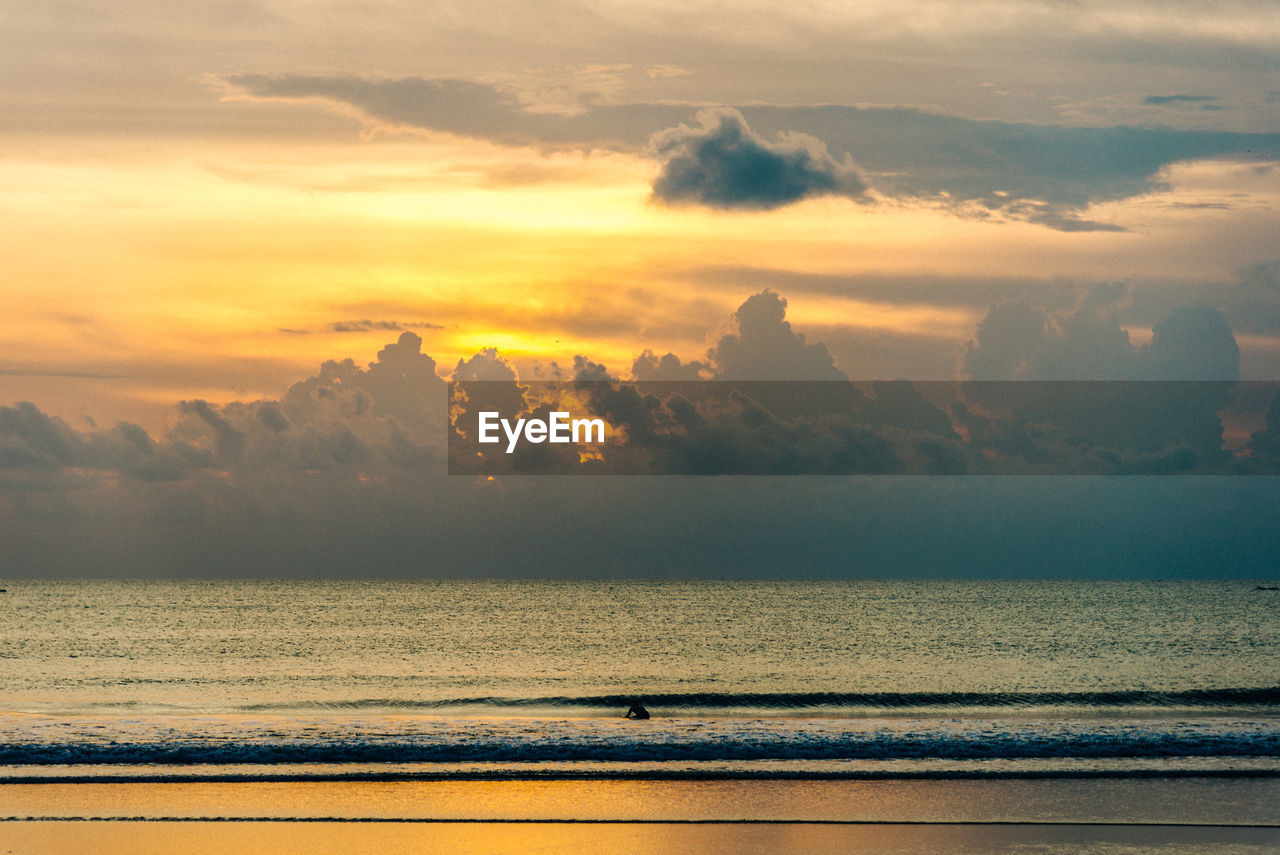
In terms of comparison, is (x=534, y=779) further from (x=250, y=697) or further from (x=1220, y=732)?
(x=250, y=697)

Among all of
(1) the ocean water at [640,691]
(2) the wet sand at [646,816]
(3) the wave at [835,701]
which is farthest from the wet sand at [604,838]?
(3) the wave at [835,701]

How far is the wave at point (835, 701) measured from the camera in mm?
38844

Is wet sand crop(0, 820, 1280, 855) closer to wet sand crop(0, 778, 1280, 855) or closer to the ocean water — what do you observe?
wet sand crop(0, 778, 1280, 855)

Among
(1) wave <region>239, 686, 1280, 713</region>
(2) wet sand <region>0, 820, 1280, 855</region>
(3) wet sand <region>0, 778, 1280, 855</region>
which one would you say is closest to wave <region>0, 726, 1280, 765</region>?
(3) wet sand <region>0, 778, 1280, 855</region>

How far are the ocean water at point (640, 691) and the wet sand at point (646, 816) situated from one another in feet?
4.79

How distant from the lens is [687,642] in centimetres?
7325

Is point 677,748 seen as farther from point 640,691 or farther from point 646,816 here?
point 640,691

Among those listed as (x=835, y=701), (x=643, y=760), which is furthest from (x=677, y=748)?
(x=835, y=701)

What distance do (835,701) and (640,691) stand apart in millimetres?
8607

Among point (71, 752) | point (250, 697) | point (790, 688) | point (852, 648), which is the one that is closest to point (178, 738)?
point (71, 752)

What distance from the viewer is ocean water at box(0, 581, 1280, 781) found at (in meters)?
21.5

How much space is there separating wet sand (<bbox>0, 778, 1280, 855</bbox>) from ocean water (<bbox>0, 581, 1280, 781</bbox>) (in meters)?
1.46

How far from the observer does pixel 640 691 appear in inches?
1746

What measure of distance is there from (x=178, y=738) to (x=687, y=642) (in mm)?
52415
